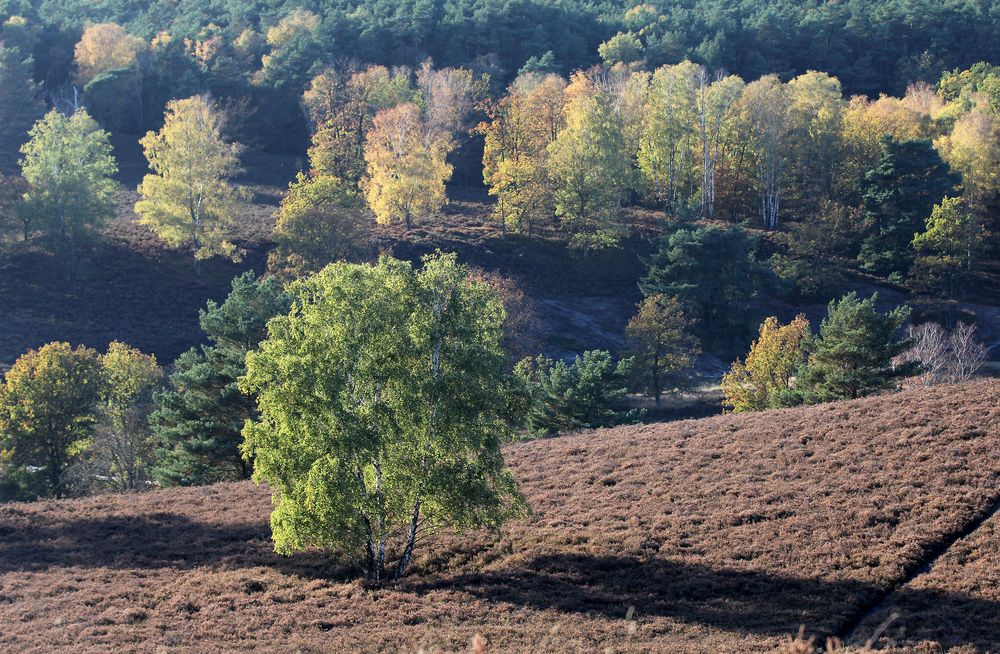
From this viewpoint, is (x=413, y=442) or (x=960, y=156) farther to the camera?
(x=960, y=156)

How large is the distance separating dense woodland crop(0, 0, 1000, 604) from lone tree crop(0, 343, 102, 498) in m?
0.11

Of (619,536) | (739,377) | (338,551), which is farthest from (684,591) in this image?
(739,377)

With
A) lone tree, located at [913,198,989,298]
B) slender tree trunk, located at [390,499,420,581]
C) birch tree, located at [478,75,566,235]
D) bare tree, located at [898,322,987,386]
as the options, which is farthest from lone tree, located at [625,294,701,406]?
slender tree trunk, located at [390,499,420,581]

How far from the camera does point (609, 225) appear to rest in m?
75.9

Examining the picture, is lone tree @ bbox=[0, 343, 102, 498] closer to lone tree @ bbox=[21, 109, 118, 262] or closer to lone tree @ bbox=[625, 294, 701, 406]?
lone tree @ bbox=[21, 109, 118, 262]

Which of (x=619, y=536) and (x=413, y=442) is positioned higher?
(x=413, y=442)

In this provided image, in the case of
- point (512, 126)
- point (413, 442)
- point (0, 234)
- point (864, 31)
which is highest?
point (864, 31)

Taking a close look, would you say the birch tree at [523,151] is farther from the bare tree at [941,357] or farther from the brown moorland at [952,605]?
the brown moorland at [952,605]

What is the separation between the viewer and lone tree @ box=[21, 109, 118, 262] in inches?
2645

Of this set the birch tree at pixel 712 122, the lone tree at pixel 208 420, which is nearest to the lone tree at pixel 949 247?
the birch tree at pixel 712 122

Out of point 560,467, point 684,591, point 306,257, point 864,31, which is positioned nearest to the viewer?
point 684,591

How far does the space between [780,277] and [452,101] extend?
34073 mm

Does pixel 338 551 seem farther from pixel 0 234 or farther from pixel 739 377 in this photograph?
pixel 0 234

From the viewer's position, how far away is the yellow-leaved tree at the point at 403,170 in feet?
247
